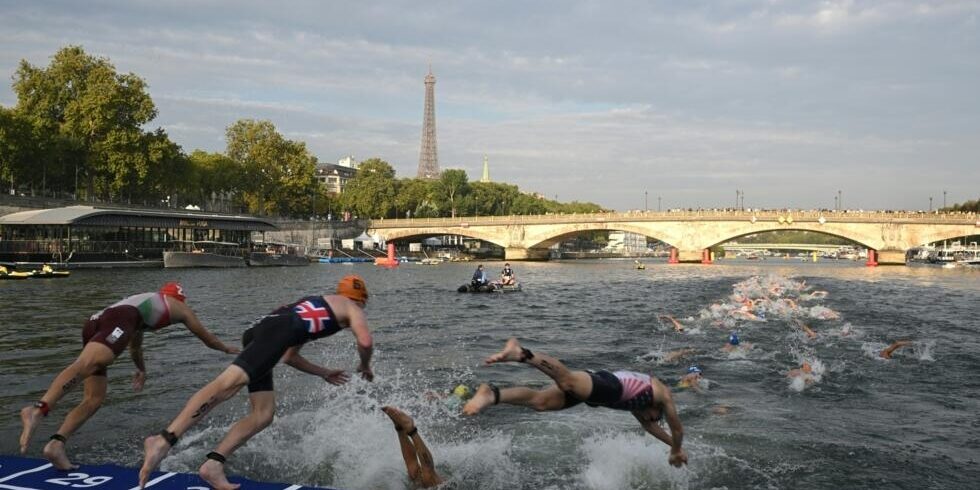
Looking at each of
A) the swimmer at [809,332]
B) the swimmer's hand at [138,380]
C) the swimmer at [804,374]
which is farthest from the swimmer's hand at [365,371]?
the swimmer at [809,332]

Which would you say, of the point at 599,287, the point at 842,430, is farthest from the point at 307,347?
the point at 599,287

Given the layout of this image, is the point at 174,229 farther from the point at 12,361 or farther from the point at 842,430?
the point at 842,430

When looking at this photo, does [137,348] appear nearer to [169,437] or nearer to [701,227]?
[169,437]

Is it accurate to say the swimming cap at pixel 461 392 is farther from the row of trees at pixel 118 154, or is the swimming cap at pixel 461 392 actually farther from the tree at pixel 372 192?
the tree at pixel 372 192

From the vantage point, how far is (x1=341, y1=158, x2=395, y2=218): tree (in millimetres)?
135250

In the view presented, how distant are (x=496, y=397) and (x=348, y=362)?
482 inches

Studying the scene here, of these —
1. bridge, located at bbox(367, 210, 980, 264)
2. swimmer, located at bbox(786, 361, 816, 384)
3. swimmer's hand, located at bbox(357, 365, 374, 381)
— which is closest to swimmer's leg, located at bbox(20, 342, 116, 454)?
swimmer's hand, located at bbox(357, 365, 374, 381)

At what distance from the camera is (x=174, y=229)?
7681 centimetres

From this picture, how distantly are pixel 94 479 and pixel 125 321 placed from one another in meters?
1.77

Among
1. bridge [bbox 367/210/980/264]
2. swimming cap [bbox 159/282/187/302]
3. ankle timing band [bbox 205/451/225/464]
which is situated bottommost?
ankle timing band [bbox 205/451/225/464]

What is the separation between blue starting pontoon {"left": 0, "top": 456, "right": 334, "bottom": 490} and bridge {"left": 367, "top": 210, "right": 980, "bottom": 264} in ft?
313

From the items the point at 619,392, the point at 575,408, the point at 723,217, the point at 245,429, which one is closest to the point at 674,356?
the point at 575,408

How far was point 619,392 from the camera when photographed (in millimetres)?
8133

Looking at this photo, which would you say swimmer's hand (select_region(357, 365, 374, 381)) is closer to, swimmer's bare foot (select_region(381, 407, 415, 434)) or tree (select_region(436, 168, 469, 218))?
swimmer's bare foot (select_region(381, 407, 415, 434))
